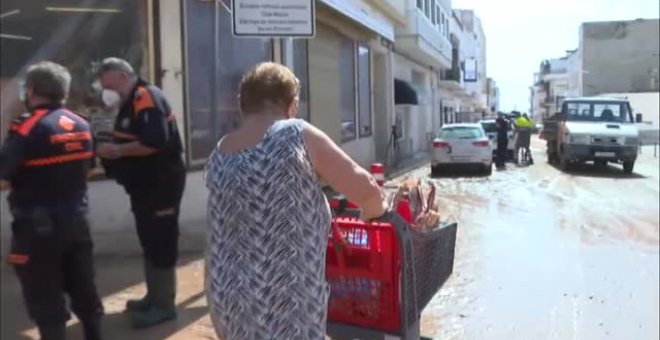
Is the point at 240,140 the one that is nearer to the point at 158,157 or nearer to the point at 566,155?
the point at 158,157

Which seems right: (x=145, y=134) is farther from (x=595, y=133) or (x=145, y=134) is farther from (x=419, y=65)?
(x=419, y=65)

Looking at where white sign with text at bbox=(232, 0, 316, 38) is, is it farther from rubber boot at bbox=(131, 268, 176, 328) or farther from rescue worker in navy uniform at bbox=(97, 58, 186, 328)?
rubber boot at bbox=(131, 268, 176, 328)

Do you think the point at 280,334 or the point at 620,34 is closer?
the point at 280,334

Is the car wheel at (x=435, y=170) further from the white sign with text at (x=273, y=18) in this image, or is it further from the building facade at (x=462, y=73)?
the building facade at (x=462, y=73)

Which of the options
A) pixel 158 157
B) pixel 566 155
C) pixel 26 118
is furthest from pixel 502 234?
pixel 566 155

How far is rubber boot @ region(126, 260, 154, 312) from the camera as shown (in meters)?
5.31

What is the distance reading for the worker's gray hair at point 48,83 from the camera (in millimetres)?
4191

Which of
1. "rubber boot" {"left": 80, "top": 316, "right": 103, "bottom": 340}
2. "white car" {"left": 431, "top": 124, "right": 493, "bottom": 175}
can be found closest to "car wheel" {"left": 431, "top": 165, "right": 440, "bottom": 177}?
"white car" {"left": 431, "top": 124, "right": 493, "bottom": 175}

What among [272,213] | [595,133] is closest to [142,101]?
[272,213]

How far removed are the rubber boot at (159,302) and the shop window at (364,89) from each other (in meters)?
14.7

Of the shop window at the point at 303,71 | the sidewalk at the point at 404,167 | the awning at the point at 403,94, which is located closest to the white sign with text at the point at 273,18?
the shop window at the point at 303,71

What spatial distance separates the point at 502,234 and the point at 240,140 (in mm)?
8006

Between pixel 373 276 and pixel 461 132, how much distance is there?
17316 millimetres

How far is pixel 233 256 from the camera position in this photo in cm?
280
